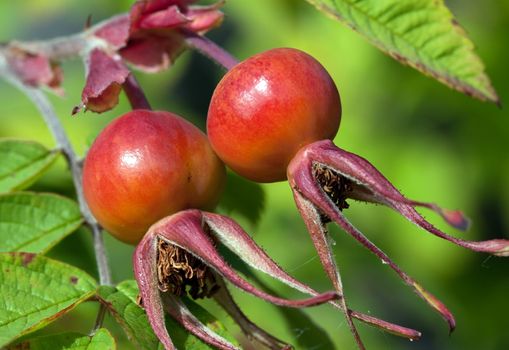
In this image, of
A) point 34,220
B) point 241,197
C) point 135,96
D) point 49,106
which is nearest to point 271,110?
point 135,96

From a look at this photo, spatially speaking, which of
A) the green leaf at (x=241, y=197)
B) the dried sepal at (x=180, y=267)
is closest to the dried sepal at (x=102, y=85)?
the dried sepal at (x=180, y=267)

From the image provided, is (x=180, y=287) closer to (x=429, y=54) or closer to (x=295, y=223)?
(x=429, y=54)

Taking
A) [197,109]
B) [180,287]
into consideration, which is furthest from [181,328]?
[197,109]

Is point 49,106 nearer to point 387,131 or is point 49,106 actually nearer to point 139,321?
point 139,321

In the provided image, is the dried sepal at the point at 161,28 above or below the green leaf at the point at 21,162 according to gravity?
above

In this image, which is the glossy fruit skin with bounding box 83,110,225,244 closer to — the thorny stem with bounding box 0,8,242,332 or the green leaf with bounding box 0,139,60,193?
the thorny stem with bounding box 0,8,242,332

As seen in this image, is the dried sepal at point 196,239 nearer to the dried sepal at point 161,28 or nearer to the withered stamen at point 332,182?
the withered stamen at point 332,182
